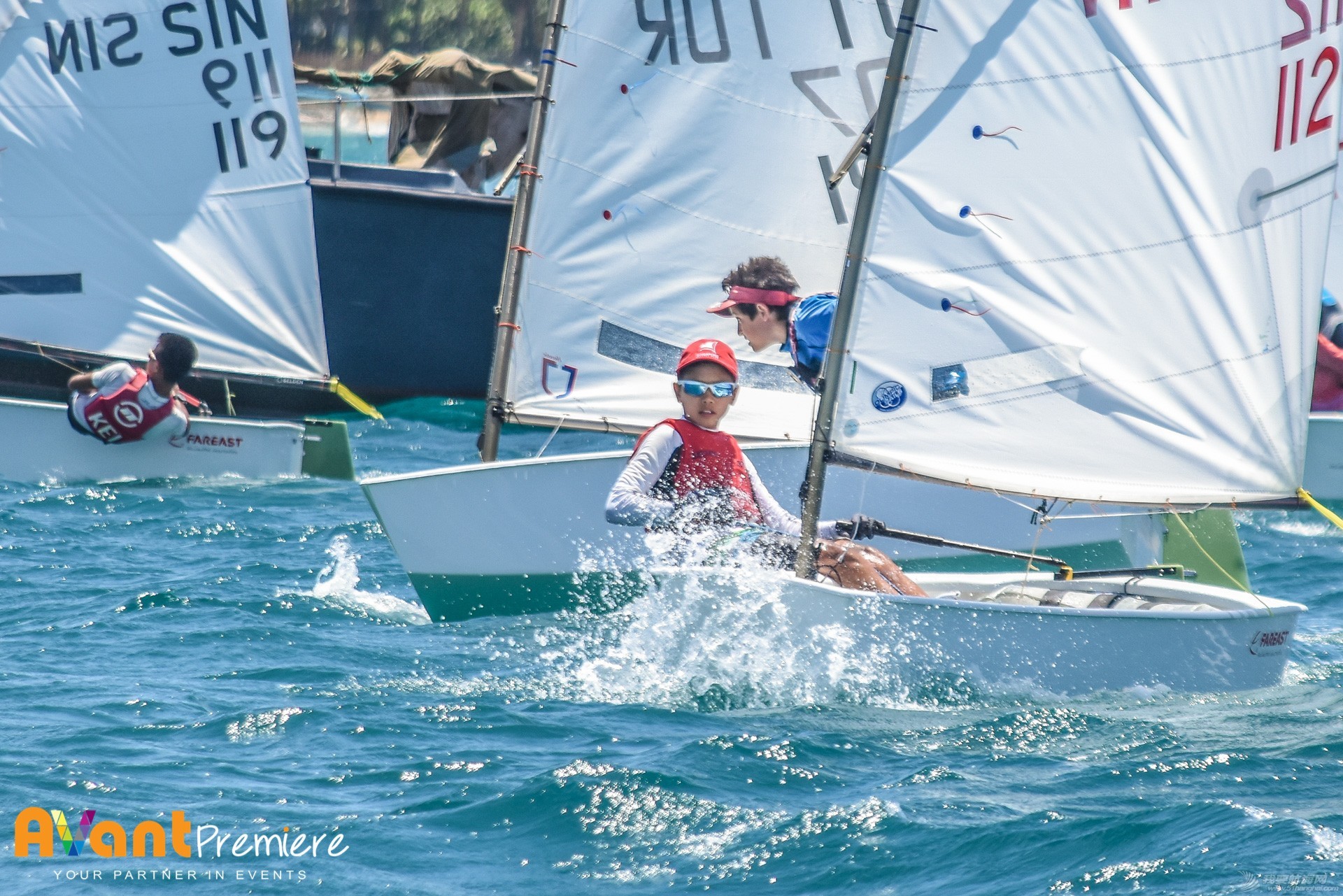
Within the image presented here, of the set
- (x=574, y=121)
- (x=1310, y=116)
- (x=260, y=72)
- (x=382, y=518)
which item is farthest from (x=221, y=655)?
(x=260, y=72)

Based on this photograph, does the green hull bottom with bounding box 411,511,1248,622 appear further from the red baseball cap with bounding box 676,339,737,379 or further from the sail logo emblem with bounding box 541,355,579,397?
the sail logo emblem with bounding box 541,355,579,397

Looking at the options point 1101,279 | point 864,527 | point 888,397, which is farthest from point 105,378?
point 1101,279

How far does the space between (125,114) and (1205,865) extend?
8.67 meters

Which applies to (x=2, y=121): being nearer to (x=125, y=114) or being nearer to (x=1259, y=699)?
(x=125, y=114)

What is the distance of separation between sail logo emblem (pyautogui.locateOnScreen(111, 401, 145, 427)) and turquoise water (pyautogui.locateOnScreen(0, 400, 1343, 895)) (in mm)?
2698

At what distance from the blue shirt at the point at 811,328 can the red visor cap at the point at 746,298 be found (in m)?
0.12

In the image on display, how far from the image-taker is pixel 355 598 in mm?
6996

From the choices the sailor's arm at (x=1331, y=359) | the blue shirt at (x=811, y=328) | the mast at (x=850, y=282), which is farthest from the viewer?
the sailor's arm at (x=1331, y=359)

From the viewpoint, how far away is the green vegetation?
45156 mm

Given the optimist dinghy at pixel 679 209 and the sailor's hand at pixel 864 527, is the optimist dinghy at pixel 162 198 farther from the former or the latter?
the sailor's hand at pixel 864 527

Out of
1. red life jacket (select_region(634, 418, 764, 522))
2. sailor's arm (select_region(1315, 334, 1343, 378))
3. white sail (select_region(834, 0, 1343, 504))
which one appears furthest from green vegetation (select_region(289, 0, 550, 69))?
white sail (select_region(834, 0, 1343, 504))

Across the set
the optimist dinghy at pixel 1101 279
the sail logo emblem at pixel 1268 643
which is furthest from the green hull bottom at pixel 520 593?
the sail logo emblem at pixel 1268 643

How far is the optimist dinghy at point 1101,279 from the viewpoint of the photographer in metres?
5.41

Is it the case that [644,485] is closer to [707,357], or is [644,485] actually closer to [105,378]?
[707,357]
